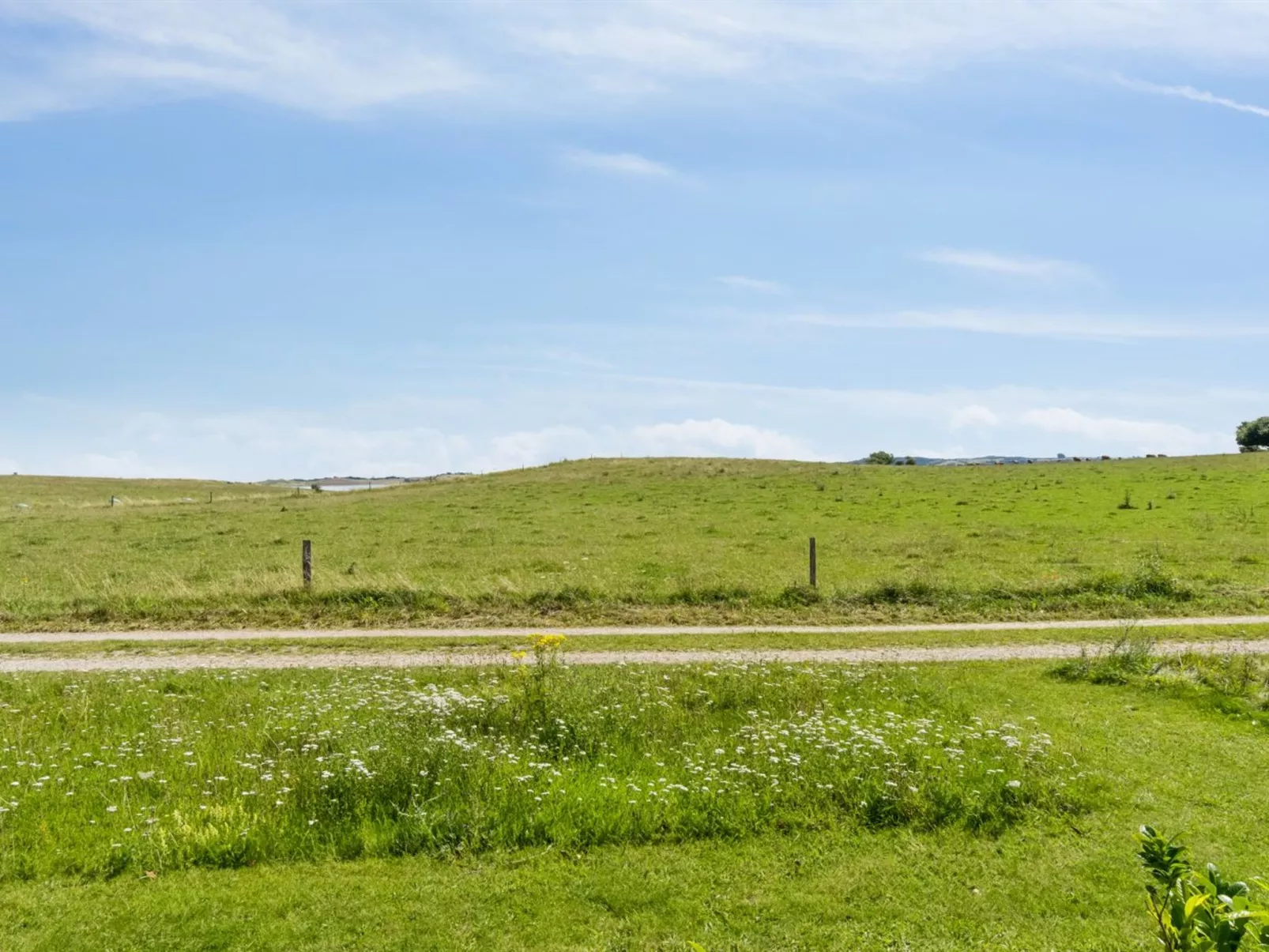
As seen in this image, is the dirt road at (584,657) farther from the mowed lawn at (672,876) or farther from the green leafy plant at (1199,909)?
the green leafy plant at (1199,909)

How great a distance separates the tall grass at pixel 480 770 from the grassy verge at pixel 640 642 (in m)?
6.15

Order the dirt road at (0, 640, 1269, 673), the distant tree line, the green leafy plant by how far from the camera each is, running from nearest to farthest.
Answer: the green leafy plant → the dirt road at (0, 640, 1269, 673) → the distant tree line

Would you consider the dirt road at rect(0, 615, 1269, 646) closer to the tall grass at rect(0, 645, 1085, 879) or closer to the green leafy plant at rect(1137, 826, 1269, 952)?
the tall grass at rect(0, 645, 1085, 879)

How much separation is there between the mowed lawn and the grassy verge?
8.49 meters

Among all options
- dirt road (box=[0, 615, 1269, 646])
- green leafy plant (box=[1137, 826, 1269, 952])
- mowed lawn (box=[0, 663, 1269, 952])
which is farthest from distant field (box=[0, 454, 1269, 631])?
green leafy plant (box=[1137, 826, 1269, 952])

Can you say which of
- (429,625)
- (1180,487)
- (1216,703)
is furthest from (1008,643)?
(1180,487)

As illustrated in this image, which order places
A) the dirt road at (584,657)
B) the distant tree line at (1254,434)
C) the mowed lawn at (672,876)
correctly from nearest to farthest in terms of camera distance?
the mowed lawn at (672,876), the dirt road at (584,657), the distant tree line at (1254,434)

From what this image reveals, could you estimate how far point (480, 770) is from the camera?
9.82 m

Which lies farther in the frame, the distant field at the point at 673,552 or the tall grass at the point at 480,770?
the distant field at the point at 673,552

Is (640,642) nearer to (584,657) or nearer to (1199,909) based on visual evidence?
(584,657)

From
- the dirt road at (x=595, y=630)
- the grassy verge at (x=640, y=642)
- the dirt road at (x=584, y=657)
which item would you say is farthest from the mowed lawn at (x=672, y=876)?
the dirt road at (x=595, y=630)

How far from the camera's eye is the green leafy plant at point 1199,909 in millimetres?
3457

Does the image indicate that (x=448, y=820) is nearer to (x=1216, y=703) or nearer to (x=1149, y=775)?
(x=1149, y=775)

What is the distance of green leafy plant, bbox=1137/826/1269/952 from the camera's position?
11.3ft
